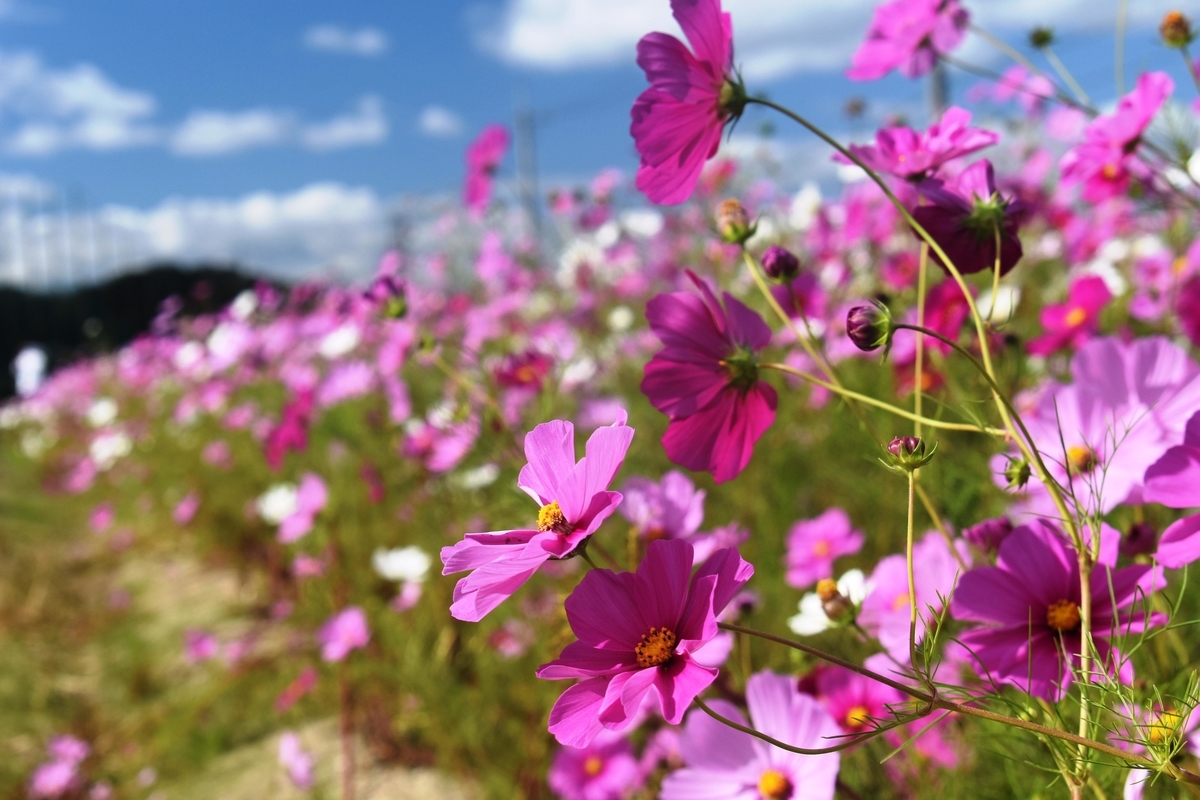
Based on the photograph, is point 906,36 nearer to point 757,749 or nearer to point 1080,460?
point 1080,460

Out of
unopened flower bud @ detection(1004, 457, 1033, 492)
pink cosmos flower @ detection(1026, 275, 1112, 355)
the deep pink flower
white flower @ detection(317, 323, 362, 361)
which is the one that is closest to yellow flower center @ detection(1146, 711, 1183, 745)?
unopened flower bud @ detection(1004, 457, 1033, 492)

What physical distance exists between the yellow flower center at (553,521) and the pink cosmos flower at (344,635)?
0.92m

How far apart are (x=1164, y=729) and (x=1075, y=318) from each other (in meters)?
0.67

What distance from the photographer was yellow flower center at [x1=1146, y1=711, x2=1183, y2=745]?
0.35 metres

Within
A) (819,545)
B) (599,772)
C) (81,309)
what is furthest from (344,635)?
(81,309)

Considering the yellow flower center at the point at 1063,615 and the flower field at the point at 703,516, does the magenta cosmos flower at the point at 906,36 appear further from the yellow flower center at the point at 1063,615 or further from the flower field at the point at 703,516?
the yellow flower center at the point at 1063,615

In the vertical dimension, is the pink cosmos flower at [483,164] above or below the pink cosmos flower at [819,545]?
above

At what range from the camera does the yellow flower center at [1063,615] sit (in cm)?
42

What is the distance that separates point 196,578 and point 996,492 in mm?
2384

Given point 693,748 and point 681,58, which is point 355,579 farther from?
point 681,58

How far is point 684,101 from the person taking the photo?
0.45 meters

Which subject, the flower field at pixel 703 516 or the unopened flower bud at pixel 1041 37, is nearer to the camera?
the flower field at pixel 703 516

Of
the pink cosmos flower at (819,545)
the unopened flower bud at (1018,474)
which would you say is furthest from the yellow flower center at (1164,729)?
the pink cosmos flower at (819,545)

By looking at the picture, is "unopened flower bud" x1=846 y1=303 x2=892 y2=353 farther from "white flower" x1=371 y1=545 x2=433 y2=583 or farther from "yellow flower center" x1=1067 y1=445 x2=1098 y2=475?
"white flower" x1=371 y1=545 x2=433 y2=583
